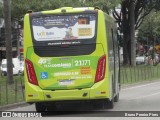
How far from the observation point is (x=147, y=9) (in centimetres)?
6306

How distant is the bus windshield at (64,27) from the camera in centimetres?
1705

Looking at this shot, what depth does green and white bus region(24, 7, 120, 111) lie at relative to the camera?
16.8 meters

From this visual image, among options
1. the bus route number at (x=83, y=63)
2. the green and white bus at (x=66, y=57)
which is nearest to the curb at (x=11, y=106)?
the green and white bus at (x=66, y=57)

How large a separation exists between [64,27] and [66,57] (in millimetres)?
951

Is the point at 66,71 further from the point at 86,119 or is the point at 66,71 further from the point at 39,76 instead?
the point at 86,119

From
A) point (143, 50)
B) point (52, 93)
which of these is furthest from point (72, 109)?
point (143, 50)

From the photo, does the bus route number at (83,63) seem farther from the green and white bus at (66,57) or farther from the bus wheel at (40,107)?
the bus wheel at (40,107)

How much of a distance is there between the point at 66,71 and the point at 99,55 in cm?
114

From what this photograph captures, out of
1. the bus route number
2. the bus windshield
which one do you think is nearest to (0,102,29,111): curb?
the bus windshield

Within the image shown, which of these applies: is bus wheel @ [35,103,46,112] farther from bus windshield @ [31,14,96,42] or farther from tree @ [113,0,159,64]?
tree @ [113,0,159,64]

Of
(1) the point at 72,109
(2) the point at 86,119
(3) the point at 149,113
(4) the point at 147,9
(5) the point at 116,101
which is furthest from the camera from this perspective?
(4) the point at 147,9

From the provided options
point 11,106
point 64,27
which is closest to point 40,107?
point 64,27

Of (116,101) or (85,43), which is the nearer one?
(85,43)

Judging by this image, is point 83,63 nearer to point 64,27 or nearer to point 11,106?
point 64,27
